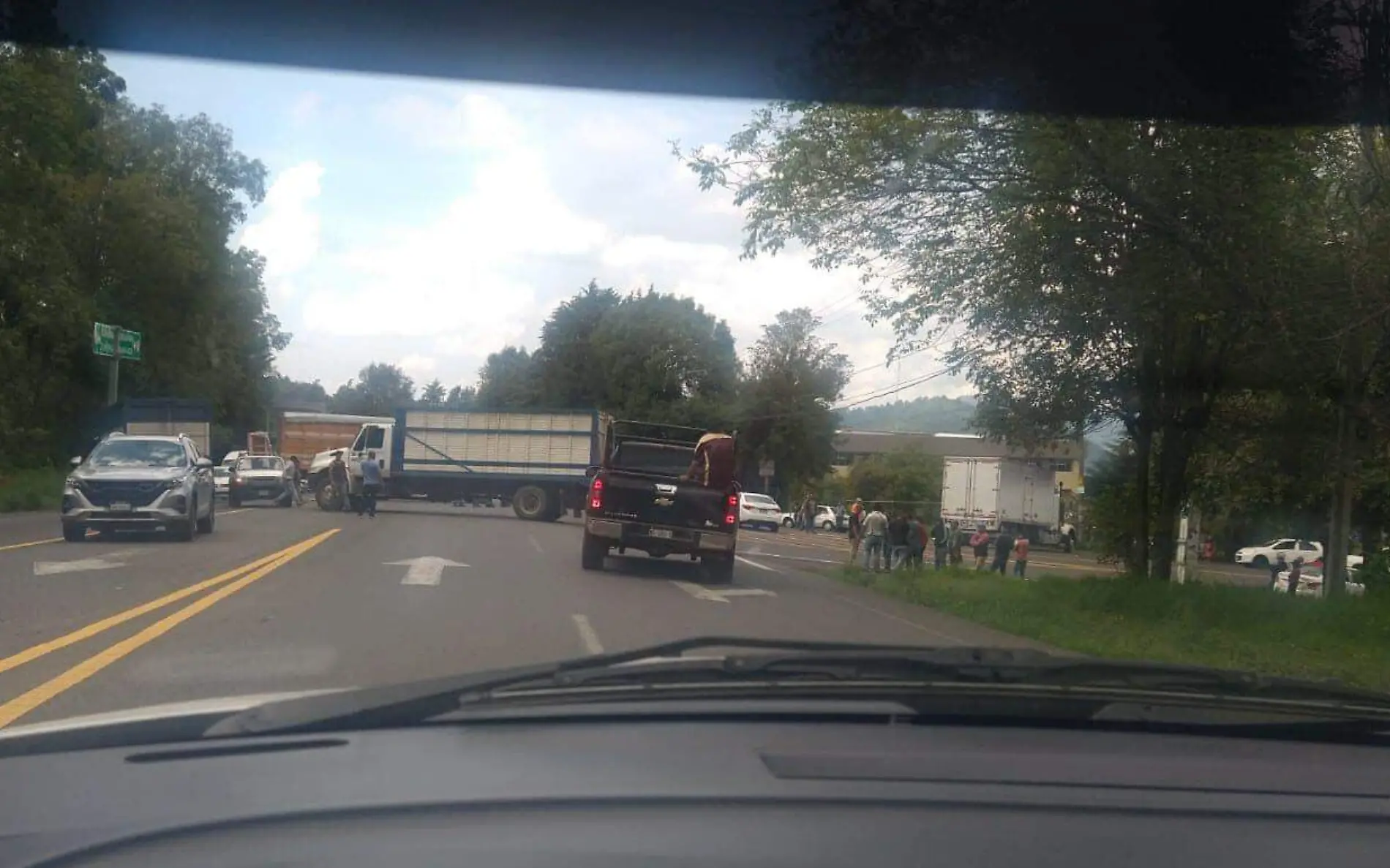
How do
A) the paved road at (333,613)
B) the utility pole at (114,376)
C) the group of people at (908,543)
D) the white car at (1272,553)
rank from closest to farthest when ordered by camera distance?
the paved road at (333,613)
the group of people at (908,543)
the utility pole at (114,376)
the white car at (1272,553)

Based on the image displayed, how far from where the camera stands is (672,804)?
2512 millimetres

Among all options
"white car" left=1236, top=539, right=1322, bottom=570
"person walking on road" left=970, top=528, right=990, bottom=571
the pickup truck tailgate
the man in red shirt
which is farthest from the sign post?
"white car" left=1236, top=539, right=1322, bottom=570

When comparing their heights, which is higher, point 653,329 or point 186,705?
point 653,329

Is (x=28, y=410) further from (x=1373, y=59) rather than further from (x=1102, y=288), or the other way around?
(x=1373, y=59)

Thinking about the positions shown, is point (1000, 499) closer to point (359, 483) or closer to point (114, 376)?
point (359, 483)

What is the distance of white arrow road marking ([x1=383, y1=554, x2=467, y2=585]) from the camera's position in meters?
15.4

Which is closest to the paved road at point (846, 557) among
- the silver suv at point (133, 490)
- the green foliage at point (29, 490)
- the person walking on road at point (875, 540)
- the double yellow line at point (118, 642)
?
the person walking on road at point (875, 540)

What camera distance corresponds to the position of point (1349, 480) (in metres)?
17.2

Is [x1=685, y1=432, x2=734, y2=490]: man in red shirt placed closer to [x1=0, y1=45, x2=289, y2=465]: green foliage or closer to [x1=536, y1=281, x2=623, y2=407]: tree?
[x1=536, y1=281, x2=623, y2=407]: tree

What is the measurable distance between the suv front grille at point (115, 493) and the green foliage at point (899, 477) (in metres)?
27.6

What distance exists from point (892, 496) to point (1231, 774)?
141 ft

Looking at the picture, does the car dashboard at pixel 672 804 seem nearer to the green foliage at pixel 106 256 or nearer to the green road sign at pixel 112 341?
the green foliage at pixel 106 256

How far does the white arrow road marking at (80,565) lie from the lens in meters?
15.7

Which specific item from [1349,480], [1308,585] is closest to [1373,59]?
[1349,480]
